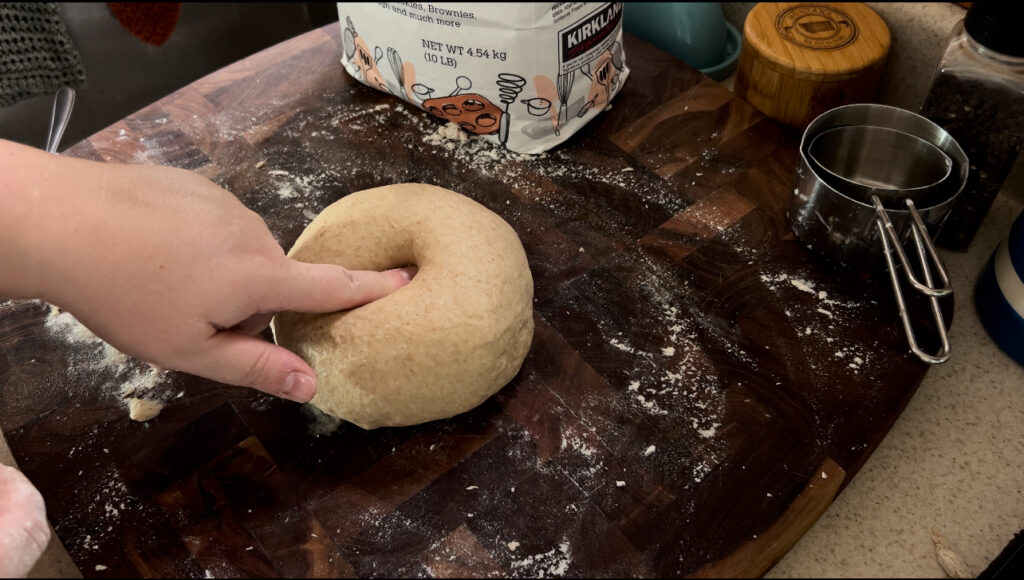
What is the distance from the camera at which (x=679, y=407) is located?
42.6 inches

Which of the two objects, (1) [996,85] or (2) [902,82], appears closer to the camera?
(1) [996,85]

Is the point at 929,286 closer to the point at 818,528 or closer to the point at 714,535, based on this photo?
the point at 818,528

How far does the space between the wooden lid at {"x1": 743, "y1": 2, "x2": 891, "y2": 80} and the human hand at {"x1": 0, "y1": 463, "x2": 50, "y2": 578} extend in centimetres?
134

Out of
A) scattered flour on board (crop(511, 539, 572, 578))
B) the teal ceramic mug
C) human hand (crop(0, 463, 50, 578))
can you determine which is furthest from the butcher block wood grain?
the teal ceramic mug

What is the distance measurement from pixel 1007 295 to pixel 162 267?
Result: 3.99ft

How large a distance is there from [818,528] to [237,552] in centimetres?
77

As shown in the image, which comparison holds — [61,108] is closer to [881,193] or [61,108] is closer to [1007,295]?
[881,193]

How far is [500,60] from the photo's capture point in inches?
51.8

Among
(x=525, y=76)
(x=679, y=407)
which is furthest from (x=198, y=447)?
(x=525, y=76)

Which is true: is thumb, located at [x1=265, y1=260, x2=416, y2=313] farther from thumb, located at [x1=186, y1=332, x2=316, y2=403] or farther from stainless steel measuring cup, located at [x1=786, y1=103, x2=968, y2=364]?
stainless steel measuring cup, located at [x1=786, y1=103, x2=968, y2=364]

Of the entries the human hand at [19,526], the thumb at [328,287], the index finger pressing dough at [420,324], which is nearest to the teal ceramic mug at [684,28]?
the index finger pressing dough at [420,324]

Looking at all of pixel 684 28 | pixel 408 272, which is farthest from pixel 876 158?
pixel 408 272

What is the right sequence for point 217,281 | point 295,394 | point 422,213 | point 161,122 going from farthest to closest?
point 161,122, point 422,213, point 295,394, point 217,281

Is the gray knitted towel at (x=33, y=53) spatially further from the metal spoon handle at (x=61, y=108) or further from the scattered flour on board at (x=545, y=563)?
the scattered flour on board at (x=545, y=563)
